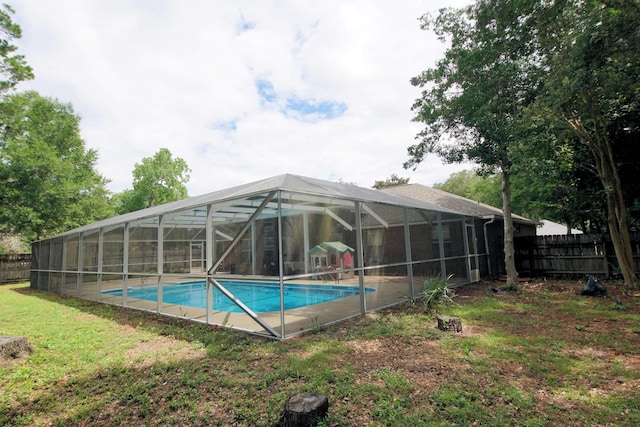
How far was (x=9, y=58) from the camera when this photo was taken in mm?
10641

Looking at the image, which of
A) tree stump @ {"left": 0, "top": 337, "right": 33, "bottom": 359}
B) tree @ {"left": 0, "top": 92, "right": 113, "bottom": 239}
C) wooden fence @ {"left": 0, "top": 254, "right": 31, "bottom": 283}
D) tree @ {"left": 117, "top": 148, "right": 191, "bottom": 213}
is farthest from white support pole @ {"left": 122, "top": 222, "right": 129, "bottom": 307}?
tree @ {"left": 117, "top": 148, "right": 191, "bottom": 213}

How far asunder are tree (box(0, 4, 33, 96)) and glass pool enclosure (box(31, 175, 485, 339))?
6.20 meters

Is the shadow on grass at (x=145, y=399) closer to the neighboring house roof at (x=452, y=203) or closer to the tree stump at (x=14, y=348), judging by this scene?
the tree stump at (x=14, y=348)

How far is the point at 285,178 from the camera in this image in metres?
5.96

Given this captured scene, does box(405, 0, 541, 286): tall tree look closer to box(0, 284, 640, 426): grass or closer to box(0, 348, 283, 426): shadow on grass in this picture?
box(0, 284, 640, 426): grass

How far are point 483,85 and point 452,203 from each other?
6.44 metres

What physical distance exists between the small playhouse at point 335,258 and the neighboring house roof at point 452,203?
7.78 metres

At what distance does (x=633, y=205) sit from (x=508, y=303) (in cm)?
697

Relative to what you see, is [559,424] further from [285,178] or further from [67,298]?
[67,298]

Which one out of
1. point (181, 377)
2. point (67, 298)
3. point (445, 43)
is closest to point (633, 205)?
point (445, 43)

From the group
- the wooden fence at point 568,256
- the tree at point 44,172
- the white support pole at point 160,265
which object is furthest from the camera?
the tree at point 44,172

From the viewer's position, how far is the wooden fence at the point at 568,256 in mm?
9617

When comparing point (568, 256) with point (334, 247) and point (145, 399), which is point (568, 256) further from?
point (145, 399)

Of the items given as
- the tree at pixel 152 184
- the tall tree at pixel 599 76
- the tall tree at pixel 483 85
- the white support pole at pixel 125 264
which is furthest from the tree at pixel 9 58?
the tree at pixel 152 184
